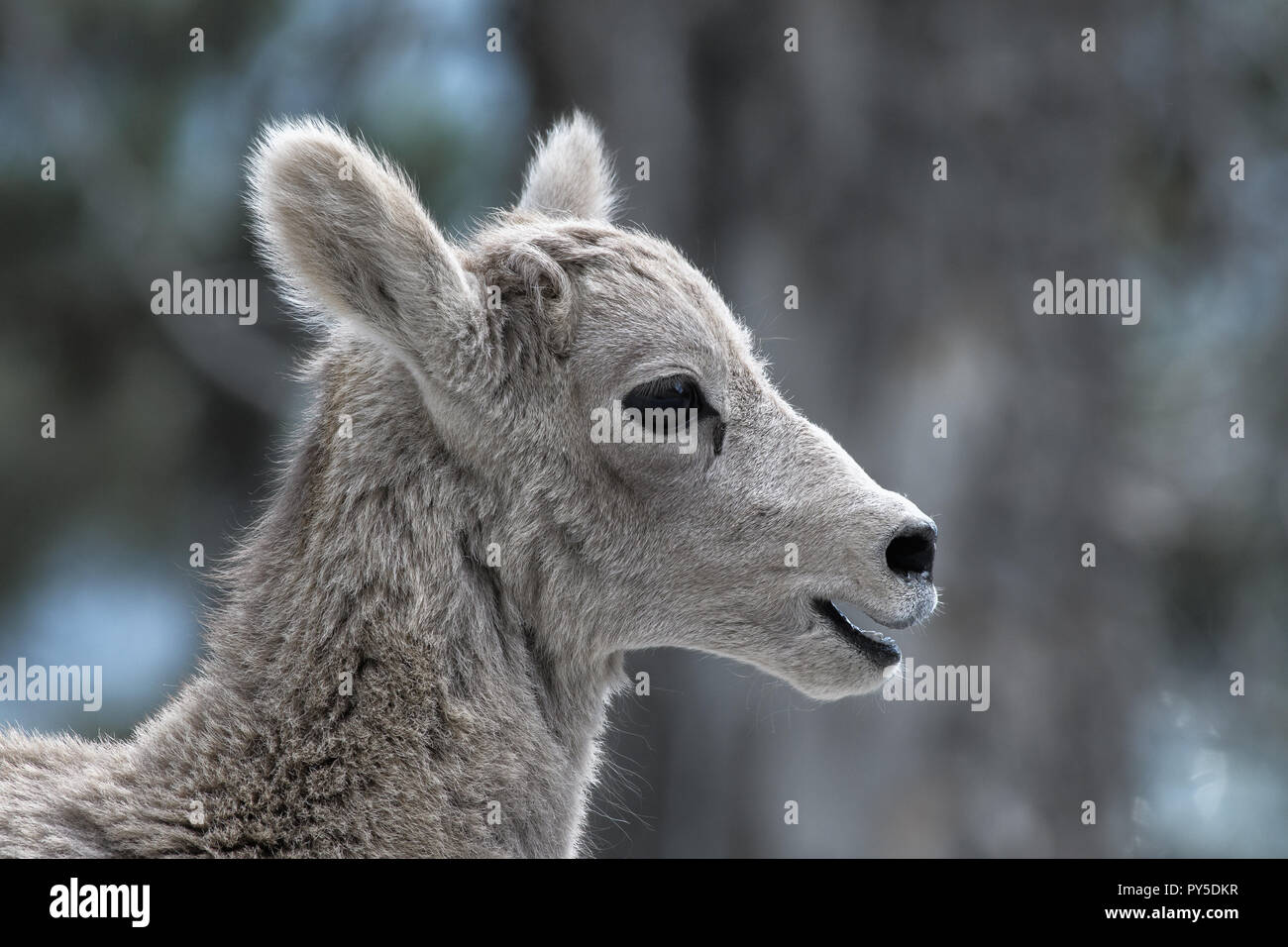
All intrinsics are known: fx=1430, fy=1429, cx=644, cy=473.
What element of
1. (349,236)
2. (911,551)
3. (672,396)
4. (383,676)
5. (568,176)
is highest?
(568,176)

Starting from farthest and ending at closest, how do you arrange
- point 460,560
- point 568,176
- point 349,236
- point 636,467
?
point 568,176 < point 636,467 < point 460,560 < point 349,236

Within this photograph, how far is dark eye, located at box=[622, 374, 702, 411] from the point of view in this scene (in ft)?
18.2

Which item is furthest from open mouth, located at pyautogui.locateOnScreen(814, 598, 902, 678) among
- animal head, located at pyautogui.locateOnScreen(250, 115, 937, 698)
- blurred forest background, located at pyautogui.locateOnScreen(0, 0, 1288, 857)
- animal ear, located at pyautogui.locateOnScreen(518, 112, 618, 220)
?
blurred forest background, located at pyautogui.locateOnScreen(0, 0, 1288, 857)

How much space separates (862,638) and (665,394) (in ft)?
4.12

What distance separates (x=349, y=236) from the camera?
5.14 m

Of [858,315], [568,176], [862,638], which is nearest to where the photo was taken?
[862,638]

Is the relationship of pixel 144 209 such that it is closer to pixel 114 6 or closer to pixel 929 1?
pixel 114 6

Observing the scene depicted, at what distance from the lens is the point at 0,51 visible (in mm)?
14609

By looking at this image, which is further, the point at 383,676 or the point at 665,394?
the point at 665,394

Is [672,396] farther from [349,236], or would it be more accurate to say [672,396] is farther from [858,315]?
[858,315]

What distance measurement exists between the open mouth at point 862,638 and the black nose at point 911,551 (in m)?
0.31

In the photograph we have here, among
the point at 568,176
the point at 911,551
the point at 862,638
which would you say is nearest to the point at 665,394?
the point at 911,551

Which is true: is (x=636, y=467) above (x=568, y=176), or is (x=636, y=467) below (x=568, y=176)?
below

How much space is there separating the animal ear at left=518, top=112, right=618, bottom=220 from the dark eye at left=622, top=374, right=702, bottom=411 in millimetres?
1737
